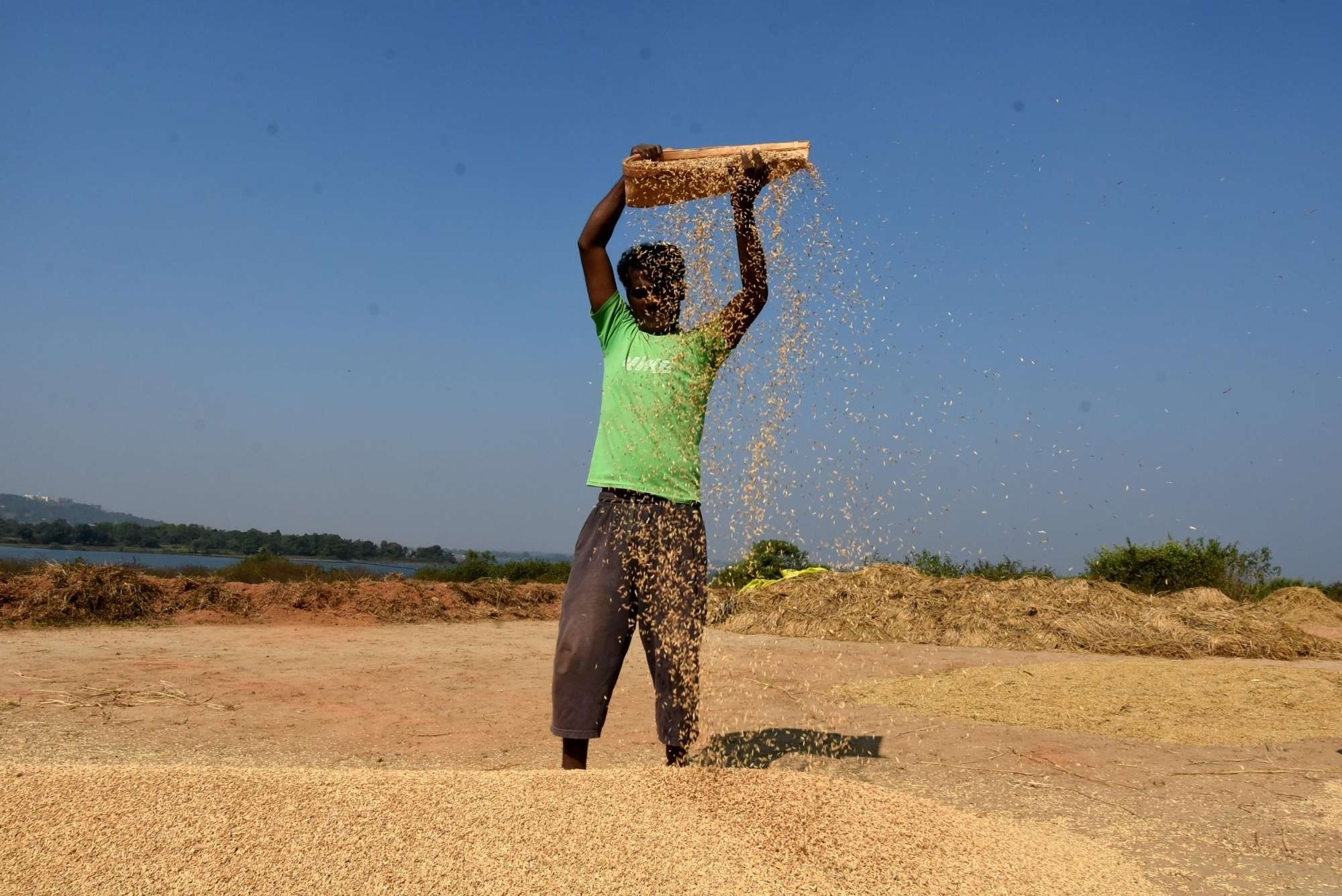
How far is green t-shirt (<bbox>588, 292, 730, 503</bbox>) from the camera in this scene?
2.90m

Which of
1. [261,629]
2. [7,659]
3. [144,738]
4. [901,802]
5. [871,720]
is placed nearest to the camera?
[901,802]

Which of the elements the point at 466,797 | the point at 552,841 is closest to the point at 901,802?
the point at 552,841

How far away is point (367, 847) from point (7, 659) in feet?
17.6

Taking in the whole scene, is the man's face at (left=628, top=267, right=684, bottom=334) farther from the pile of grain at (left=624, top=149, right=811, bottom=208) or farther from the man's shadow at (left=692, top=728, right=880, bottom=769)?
the man's shadow at (left=692, top=728, right=880, bottom=769)

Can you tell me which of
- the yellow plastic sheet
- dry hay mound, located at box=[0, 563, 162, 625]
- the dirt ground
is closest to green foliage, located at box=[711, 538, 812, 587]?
the yellow plastic sheet

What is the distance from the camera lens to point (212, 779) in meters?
2.24

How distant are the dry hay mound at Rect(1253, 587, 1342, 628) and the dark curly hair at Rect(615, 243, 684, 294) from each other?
11.2m

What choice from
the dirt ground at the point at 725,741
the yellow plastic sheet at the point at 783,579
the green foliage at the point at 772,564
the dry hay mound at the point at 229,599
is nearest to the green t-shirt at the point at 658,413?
the dirt ground at the point at 725,741

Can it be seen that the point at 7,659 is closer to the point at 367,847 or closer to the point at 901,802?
the point at 367,847

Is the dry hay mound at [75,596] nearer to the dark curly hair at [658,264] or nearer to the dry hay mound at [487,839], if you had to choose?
the dry hay mound at [487,839]

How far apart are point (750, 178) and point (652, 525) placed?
1239mm

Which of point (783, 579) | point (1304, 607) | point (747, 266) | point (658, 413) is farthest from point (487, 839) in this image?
point (1304, 607)

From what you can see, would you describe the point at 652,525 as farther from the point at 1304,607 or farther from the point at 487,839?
the point at 1304,607

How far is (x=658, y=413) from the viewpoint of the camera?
2895mm
